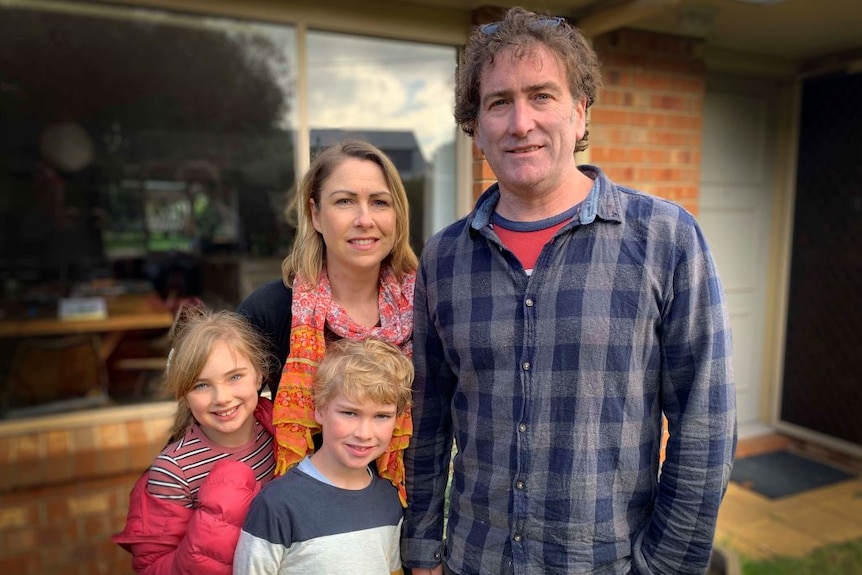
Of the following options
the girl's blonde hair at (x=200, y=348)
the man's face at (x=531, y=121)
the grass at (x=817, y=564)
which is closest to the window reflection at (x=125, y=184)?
the girl's blonde hair at (x=200, y=348)

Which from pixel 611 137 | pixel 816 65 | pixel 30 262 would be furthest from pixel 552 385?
pixel 30 262

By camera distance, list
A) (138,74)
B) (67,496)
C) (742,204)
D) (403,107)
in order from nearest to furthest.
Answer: (67,496) < (403,107) < (742,204) < (138,74)

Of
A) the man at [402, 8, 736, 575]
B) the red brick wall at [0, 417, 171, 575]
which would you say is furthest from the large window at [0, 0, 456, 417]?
the man at [402, 8, 736, 575]

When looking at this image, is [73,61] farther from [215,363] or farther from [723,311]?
[723,311]

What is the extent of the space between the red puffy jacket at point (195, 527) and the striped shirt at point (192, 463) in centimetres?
2

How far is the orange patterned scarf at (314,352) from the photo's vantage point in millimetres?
1418

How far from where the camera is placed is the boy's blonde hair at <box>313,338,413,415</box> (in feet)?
4.39

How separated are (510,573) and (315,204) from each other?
3.18 ft

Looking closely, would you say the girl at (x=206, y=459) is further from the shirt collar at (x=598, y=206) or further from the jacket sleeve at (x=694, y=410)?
the jacket sleeve at (x=694, y=410)

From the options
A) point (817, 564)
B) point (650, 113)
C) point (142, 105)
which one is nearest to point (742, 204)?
point (650, 113)

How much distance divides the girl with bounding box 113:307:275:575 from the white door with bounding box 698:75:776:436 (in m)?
3.52

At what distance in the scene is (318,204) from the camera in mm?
1534

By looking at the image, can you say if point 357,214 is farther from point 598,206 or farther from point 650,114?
point 650,114

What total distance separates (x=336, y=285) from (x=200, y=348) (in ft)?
1.17
